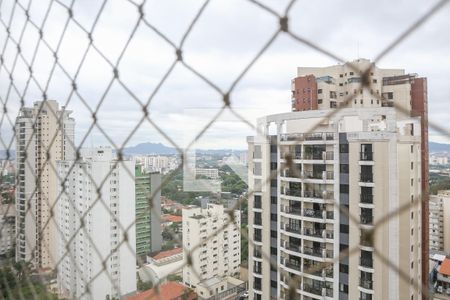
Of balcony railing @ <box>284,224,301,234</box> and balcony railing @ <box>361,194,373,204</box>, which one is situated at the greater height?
balcony railing @ <box>361,194,373,204</box>

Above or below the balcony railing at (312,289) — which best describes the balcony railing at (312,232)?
above

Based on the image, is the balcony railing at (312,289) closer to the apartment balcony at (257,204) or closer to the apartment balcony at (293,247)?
the apartment balcony at (293,247)

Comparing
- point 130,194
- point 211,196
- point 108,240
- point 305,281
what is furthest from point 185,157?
point 305,281

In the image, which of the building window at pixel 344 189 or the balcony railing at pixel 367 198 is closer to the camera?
the balcony railing at pixel 367 198

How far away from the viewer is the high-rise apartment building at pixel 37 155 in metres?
0.71

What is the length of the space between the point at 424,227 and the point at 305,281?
1853 mm

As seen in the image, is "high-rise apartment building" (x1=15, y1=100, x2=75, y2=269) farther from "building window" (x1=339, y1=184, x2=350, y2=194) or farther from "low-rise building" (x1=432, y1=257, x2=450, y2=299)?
"low-rise building" (x1=432, y1=257, x2=450, y2=299)

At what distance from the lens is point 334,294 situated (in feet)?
12.7

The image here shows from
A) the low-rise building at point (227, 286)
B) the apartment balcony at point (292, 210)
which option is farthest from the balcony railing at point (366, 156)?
the low-rise building at point (227, 286)

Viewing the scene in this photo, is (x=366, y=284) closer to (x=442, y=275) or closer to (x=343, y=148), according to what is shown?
(x=343, y=148)

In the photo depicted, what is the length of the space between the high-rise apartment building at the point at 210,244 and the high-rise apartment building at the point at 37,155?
1.94 meters

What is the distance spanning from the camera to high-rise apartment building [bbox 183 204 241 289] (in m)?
4.03

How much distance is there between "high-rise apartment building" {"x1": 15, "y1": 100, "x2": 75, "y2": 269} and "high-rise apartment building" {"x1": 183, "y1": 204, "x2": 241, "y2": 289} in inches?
76.3

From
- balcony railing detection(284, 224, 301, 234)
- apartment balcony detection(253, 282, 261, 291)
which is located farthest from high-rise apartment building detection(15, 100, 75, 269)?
apartment balcony detection(253, 282, 261, 291)
